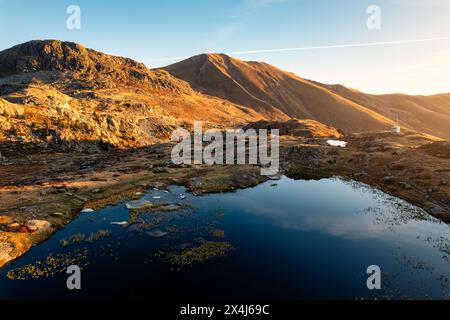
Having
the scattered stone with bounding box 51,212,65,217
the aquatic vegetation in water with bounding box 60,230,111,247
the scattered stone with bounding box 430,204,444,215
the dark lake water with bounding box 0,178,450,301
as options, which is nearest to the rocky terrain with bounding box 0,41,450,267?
the scattered stone with bounding box 51,212,65,217

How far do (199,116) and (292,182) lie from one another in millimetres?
133249

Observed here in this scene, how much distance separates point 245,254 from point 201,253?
169 inches

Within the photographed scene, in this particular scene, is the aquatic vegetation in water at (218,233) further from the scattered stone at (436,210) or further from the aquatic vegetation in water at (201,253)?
the scattered stone at (436,210)

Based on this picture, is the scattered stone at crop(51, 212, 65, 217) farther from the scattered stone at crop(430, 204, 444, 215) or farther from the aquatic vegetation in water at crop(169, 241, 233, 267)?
the scattered stone at crop(430, 204, 444, 215)

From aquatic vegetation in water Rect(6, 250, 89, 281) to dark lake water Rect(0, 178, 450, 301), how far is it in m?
0.09

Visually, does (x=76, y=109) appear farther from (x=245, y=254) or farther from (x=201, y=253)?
(x=245, y=254)

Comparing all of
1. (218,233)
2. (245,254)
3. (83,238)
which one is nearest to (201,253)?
(245,254)

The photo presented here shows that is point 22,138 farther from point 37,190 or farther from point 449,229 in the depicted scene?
point 449,229

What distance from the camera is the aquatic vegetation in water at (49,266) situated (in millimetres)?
25938

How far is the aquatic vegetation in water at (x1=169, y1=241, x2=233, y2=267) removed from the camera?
28219 millimetres

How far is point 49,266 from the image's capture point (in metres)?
27.5
